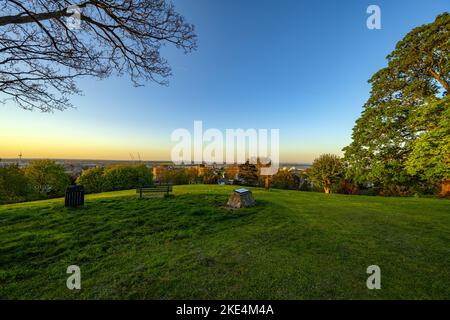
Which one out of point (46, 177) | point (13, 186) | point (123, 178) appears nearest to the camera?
point (13, 186)

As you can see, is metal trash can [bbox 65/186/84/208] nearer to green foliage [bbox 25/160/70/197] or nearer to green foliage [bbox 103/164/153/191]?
green foliage [bbox 103/164/153/191]

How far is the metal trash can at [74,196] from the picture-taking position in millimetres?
8414

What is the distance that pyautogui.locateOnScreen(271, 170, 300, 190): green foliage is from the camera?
1405 inches

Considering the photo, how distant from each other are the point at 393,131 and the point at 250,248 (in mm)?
14295

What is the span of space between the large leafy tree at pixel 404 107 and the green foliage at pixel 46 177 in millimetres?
40194

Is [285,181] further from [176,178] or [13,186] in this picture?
[13,186]

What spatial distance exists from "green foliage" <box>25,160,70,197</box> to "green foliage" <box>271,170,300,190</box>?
37638 mm

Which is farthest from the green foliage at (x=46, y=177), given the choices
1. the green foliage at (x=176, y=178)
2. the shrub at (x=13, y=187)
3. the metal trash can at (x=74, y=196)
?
the metal trash can at (x=74, y=196)

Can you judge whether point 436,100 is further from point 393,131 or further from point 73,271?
point 73,271

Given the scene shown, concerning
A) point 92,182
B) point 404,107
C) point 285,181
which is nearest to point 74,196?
point 404,107

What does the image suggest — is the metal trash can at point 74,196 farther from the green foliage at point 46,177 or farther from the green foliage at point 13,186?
the green foliage at point 46,177

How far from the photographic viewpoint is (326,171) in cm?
2353

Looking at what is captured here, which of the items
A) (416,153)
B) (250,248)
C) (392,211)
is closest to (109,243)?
(250,248)

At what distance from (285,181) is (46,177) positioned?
41.2 metres
